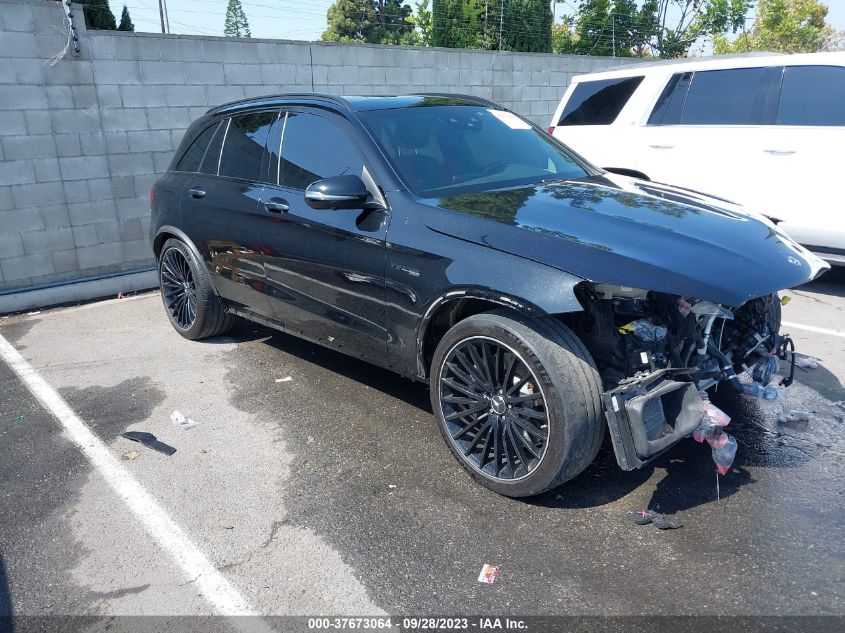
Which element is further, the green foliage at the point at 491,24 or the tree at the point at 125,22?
the green foliage at the point at 491,24

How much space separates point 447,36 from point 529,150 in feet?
55.7

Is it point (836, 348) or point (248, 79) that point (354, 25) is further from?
point (836, 348)

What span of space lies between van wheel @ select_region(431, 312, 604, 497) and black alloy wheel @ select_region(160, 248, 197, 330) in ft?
9.38

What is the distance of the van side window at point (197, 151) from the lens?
5359mm

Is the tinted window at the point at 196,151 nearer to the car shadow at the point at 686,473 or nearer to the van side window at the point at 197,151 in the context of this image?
the van side window at the point at 197,151

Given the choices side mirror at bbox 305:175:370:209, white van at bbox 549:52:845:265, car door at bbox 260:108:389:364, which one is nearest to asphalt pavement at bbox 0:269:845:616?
car door at bbox 260:108:389:364

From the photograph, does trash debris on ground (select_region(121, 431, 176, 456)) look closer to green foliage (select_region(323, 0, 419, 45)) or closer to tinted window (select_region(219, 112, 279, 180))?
tinted window (select_region(219, 112, 279, 180))

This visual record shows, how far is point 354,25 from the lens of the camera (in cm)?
4434

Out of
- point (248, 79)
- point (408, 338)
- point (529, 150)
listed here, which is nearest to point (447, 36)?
point (248, 79)

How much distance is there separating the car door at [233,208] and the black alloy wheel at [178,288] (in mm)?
381

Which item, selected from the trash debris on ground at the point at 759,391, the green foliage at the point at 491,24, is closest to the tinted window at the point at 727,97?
the trash debris on ground at the point at 759,391

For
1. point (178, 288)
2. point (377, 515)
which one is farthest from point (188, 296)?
point (377, 515)

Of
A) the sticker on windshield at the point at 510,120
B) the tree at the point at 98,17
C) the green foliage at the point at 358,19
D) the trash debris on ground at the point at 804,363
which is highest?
the green foliage at the point at 358,19

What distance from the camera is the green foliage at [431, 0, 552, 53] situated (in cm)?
1950
